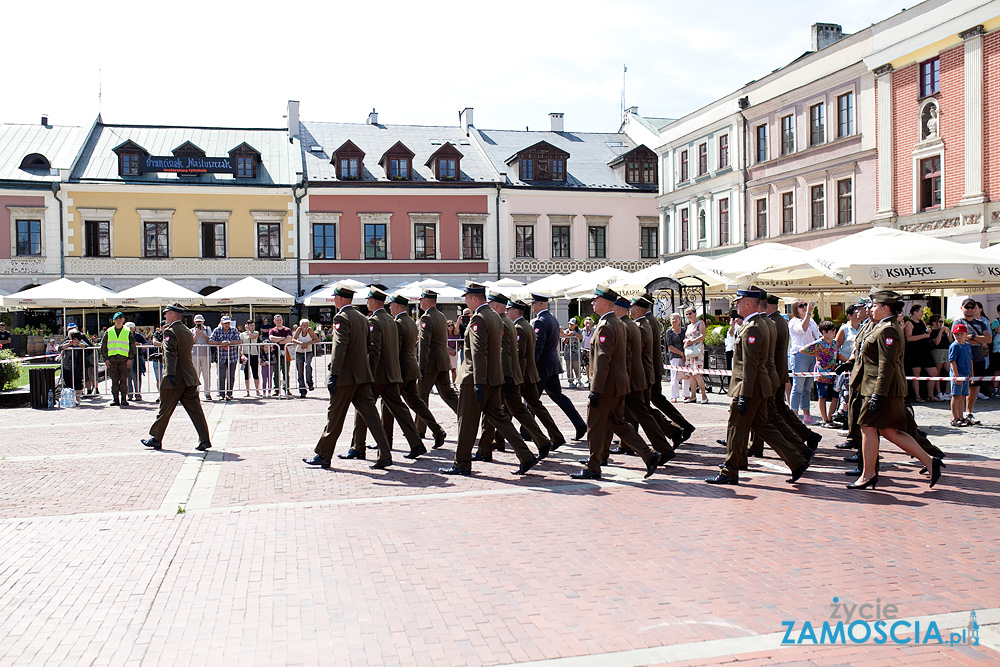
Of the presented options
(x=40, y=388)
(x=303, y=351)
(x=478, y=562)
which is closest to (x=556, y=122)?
(x=303, y=351)

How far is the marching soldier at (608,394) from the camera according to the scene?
798cm

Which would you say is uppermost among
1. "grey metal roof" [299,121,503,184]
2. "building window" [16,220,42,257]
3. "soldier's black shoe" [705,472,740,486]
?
"grey metal roof" [299,121,503,184]

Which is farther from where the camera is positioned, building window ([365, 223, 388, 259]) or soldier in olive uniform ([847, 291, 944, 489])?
building window ([365, 223, 388, 259])

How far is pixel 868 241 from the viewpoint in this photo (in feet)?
45.0

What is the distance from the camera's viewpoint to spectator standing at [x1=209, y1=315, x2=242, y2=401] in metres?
16.8

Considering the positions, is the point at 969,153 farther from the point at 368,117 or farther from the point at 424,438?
the point at 368,117

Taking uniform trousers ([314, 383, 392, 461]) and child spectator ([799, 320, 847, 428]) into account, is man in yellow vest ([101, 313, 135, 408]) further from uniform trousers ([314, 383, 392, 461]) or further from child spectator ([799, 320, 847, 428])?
child spectator ([799, 320, 847, 428])

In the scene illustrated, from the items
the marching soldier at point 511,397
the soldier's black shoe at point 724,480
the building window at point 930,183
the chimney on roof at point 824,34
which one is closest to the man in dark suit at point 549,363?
the marching soldier at point 511,397

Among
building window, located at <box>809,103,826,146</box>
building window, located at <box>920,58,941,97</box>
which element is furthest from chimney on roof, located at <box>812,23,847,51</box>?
building window, located at <box>920,58,941,97</box>

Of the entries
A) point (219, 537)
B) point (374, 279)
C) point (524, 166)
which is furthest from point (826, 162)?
point (219, 537)

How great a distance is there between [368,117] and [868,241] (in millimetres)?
33445

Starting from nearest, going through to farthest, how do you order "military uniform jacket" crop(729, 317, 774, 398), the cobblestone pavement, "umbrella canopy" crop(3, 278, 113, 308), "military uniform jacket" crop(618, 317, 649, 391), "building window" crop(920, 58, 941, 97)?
the cobblestone pavement, "military uniform jacket" crop(729, 317, 774, 398), "military uniform jacket" crop(618, 317, 649, 391), "umbrella canopy" crop(3, 278, 113, 308), "building window" crop(920, 58, 941, 97)

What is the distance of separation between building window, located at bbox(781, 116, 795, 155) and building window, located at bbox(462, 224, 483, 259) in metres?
14.4

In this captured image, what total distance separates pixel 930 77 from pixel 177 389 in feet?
73.8
